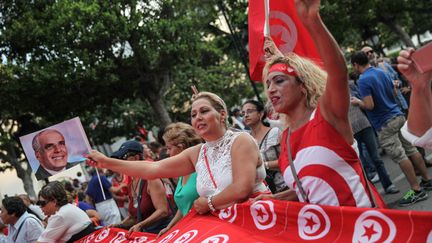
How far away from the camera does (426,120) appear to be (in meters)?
2.34

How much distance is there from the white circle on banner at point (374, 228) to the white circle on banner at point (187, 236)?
4.18ft

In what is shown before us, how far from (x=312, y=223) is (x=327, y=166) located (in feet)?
1.27

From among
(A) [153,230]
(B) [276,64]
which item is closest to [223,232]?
(B) [276,64]

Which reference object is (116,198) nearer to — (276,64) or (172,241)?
(172,241)

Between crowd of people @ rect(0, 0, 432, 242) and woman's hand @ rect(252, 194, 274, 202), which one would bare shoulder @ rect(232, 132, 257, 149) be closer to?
crowd of people @ rect(0, 0, 432, 242)

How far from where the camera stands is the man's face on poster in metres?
4.81

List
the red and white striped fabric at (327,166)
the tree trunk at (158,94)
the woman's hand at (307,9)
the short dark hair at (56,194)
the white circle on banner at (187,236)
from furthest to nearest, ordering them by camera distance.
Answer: the tree trunk at (158,94) → the short dark hair at (56,194) → the white circle on banner at (187,236) → the red and white striped fabric at (327,166) → the woman's hand at (307,9)

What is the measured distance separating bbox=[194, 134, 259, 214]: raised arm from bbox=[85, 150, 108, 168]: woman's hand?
34.8 inches

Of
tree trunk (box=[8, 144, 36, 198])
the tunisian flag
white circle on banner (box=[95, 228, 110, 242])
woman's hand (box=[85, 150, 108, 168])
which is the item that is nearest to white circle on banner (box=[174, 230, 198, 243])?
woman's hand (box=[85, 150, 108, 168])

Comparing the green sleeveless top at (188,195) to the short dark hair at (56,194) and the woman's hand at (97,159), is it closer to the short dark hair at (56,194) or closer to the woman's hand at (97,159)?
the woman's hand at (97,159)

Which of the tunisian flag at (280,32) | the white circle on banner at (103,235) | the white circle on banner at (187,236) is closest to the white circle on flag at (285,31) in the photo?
the tunisian flag at (280,32)

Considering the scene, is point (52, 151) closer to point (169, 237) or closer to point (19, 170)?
point (169, 237)

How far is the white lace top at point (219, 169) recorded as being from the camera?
145 inches

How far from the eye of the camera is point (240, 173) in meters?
3.56
